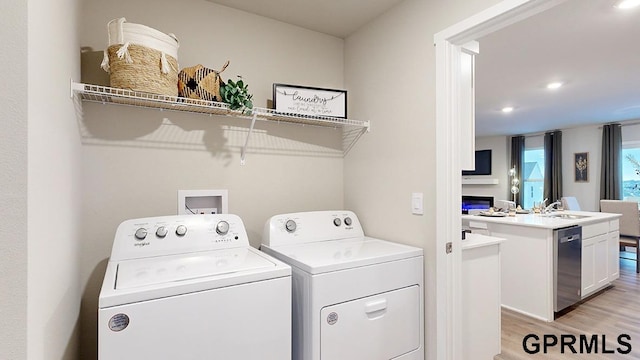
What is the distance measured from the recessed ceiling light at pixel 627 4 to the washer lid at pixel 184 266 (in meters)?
2.51

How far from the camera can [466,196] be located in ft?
28.5

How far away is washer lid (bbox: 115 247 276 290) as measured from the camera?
1090 millimetres

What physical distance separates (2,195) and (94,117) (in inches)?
41.2

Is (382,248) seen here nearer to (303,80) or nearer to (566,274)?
(303,80)

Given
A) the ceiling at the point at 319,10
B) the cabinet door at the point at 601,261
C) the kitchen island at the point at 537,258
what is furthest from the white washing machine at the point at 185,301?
the cabinet door at the point at 601,261

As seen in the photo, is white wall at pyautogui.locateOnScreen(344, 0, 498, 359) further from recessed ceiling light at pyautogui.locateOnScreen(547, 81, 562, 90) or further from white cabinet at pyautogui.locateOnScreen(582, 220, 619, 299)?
recessed ceiling light at pyautogui.locateOnScreen(547, 81, 562, 90)

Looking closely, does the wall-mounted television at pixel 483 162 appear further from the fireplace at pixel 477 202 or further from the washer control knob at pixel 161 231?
the washer control knob at pixel 161 231

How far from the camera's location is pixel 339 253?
1.55m

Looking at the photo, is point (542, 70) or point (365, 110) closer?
point (365, 110)

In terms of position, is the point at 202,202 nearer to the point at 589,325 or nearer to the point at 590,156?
the point at 589,325

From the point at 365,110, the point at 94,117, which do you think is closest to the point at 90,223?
the point at 94,117

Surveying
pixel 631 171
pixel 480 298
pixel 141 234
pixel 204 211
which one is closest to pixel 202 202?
pixel 204 211

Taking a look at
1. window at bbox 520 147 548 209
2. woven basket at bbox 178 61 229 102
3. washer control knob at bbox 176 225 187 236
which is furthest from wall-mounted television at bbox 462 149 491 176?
washer control knob at bbox 176 225 187 236

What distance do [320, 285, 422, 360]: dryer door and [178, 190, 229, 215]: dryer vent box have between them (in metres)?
0.88
